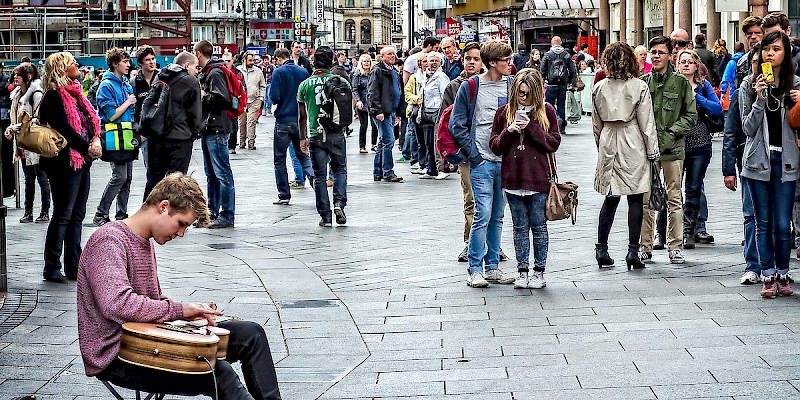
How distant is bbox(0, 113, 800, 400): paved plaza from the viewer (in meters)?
6.49

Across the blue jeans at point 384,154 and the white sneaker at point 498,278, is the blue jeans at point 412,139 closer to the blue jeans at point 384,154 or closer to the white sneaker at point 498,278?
the blue jeans at point 384,154

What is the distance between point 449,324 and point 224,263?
10.3 feet

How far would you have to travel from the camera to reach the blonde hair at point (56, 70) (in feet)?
31.5

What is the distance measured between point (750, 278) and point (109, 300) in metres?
5.40

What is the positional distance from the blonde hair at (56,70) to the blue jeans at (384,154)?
8049mm

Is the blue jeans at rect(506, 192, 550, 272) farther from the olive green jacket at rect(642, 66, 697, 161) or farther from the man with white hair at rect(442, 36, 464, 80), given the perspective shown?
the man with white hair at rect(442, 36, 464, 80)

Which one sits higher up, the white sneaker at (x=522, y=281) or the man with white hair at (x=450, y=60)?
the man with white hair at (x=450, y=60)

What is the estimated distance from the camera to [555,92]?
81.1ft

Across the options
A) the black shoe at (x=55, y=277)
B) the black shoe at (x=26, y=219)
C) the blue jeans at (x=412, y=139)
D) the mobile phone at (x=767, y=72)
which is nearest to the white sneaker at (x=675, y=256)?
the mobile phone at (x=767, y=72)

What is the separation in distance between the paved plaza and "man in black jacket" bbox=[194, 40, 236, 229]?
17.0 inches

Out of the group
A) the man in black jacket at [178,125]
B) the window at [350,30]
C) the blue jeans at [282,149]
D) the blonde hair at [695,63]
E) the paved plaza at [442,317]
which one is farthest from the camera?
the window at [350,30]

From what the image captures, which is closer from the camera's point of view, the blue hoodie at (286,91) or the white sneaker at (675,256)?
the white sneaker at (675,256)

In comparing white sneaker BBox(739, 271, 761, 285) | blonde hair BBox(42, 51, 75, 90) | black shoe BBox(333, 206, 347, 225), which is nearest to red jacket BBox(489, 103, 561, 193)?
white sneaker BBox(739, 271, 761, 285)

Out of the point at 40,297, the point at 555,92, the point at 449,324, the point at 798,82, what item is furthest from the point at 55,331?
the point at 555,92
